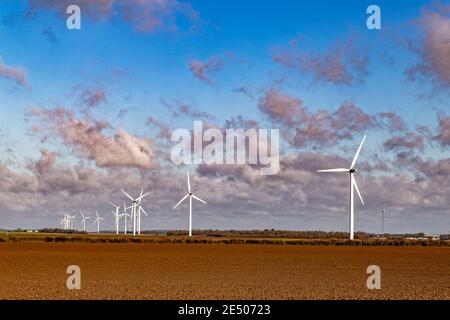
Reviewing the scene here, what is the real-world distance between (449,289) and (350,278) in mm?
9565

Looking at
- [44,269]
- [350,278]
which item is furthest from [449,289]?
[44,269]

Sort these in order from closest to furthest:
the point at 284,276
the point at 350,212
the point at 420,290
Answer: the point at 420,290
the point at 284,276
the point at 350,212

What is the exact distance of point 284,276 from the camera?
5381cm

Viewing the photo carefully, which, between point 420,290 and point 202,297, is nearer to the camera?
point 202,297

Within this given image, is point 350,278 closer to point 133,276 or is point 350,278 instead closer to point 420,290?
point 420,290
